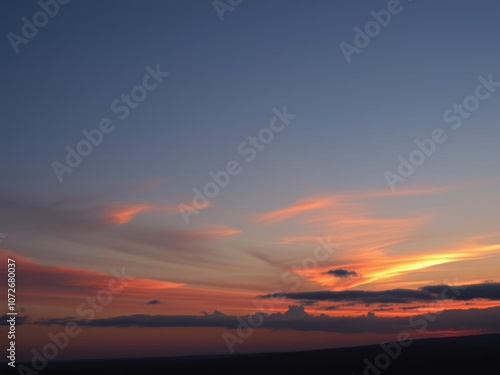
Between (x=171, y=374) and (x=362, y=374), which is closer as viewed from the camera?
(x=362, y=374)

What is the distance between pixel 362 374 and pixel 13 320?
43615mm

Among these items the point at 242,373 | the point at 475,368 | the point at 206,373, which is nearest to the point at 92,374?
the point at 206,373

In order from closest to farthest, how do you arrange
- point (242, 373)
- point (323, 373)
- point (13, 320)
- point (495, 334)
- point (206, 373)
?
point (13, 320)
point (323, 373)
point (242, 373)
point (206, 373)
point (495, 334)

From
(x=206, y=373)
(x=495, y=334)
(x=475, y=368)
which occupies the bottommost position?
(x=475, y=368)

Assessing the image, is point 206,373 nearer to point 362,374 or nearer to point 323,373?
point 323,373

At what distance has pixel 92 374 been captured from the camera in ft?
323

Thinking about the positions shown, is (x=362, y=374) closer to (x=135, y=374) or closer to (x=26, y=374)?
(x=135, y=374)

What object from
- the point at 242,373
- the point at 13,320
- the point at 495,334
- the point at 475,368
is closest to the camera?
the point at 13,320

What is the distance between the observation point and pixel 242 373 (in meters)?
83.3

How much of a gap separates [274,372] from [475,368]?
2593cm

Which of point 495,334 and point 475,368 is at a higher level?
point 495,334

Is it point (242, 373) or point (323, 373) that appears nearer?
point (323, 373)

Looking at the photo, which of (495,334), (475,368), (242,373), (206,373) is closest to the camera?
(475,368)

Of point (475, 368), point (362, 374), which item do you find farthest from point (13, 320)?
point (475, 368)
